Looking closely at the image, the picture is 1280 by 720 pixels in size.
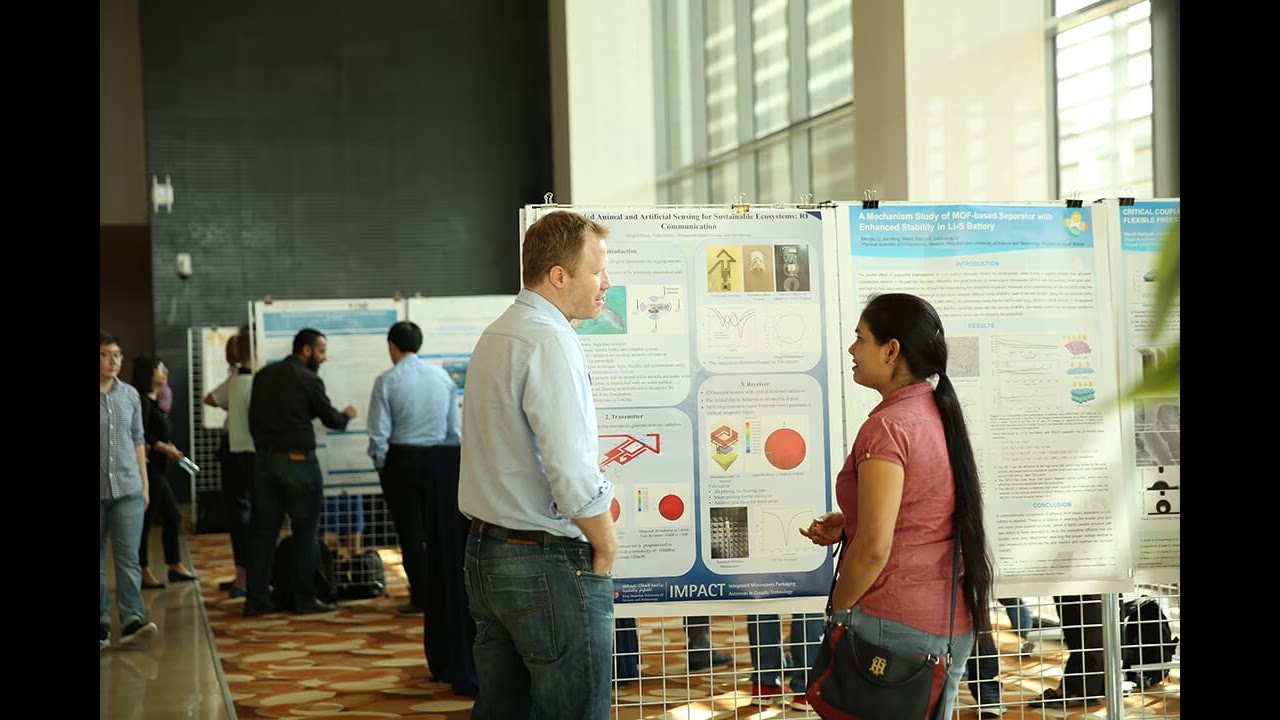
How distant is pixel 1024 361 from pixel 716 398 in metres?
0.96

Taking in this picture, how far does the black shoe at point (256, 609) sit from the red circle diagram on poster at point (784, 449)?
485 cm

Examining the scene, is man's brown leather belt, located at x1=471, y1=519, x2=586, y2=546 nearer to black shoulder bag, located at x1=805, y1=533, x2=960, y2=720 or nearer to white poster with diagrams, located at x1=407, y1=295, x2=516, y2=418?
black shoulder bag, located at x1=805, y1=533, x2=960, y2=720

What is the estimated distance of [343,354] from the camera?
7.94m

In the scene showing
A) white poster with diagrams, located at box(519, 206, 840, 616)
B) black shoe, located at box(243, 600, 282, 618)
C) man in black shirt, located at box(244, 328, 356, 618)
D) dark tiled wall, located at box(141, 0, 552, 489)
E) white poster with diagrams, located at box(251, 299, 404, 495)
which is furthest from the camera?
dark tiled wall, located at box(141, 0, 552, 489)

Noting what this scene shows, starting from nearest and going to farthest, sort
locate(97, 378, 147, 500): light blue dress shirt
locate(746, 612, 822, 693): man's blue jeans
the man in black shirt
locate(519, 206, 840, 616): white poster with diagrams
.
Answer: locate(519, 206, 840, 616): white poster with diagrams, locate(746, 612, 822, 693): man's blue jeans, locate(97, 378, 147, 500): light blue dress shirt, the man in black shirt

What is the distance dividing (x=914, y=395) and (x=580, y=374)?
697 mm

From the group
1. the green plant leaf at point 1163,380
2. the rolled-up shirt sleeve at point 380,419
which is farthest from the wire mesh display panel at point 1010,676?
the green plant leaf at point 1163,380

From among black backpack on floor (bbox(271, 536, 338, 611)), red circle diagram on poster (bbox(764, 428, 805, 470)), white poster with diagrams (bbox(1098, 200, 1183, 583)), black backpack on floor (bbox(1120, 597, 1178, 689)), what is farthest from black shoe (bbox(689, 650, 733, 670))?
black backpack on floor (bbox(271, 536, 338, 611))

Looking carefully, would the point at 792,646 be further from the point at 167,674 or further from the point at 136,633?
the point at 136,633

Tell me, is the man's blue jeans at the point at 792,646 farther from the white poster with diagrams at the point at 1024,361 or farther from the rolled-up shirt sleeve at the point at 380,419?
the rolled-up shirt sleeve at the point at 380,419

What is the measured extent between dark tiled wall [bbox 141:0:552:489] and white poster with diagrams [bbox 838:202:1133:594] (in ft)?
33.2

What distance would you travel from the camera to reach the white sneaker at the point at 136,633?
6.59m

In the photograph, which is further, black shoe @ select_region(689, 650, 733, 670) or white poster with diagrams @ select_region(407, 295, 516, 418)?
white poster with diagrams @ select_region(407, 295, 516, 418)

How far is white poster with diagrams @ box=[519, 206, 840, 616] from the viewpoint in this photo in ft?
11.7
